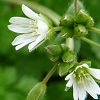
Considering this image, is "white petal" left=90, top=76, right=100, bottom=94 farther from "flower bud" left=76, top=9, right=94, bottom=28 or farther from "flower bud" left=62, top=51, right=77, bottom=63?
"flower bud" left=76, top=9, right=94, bottom=28

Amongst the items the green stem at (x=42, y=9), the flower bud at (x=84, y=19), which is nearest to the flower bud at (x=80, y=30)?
the flower bud at (x=84, y=19)

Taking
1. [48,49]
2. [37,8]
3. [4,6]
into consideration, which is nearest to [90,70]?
[48,49]

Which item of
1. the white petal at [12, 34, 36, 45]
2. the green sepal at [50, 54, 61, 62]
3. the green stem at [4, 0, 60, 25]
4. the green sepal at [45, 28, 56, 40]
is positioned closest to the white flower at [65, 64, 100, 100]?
the green sepal at [50, 54, 61, 62]

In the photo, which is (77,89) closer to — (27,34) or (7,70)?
(27,34)

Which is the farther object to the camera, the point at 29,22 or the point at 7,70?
the point at 7,70

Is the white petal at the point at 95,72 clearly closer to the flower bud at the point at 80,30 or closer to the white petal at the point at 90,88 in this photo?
the white petal at the point at 90,88

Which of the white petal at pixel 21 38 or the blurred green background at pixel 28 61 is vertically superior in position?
the white petal at pixel 21 38
